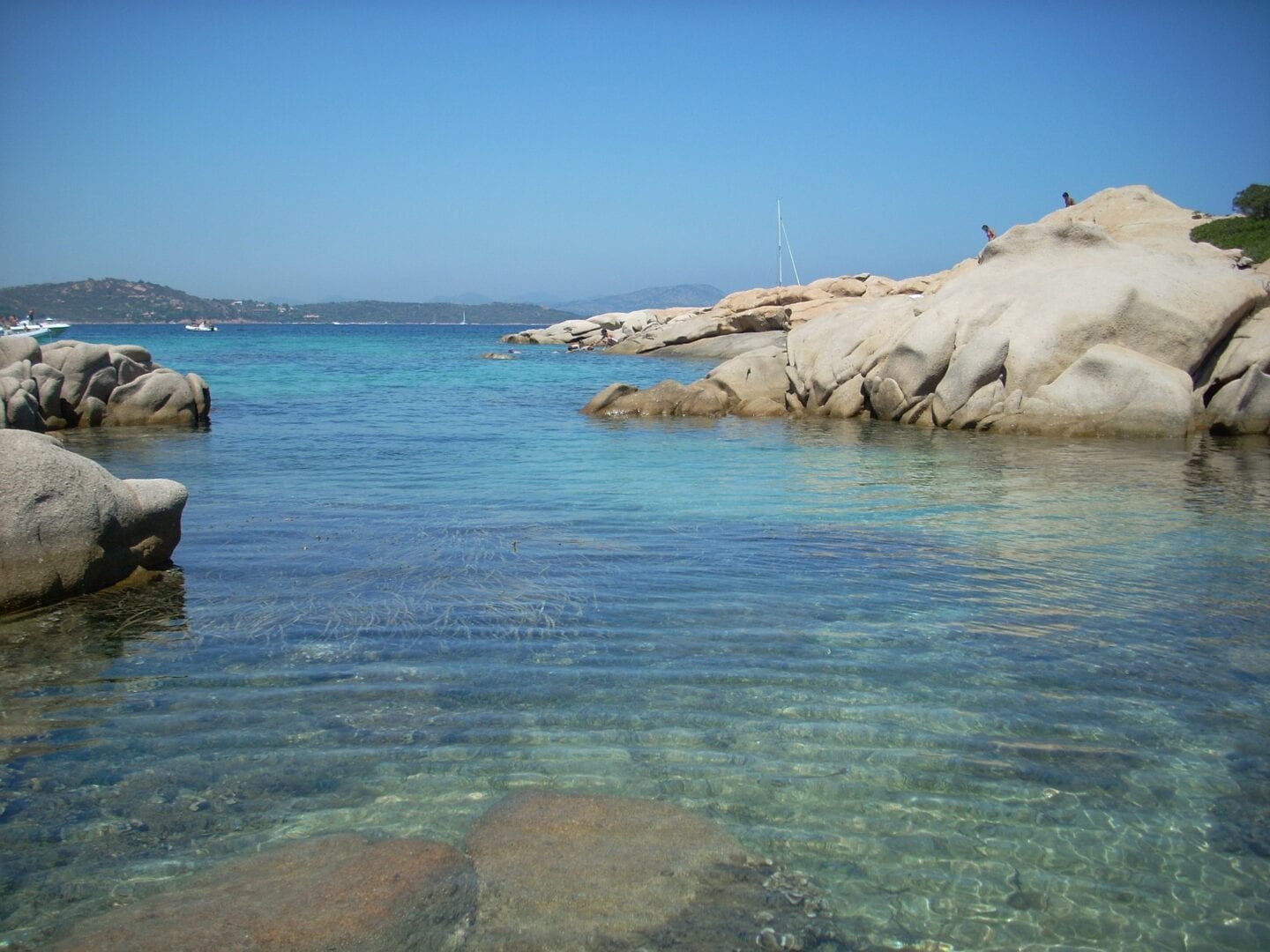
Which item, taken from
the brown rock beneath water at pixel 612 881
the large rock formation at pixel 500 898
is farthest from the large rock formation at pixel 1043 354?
the large rock formation at pixel 500 898

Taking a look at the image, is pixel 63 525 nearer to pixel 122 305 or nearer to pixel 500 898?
pixel 500 898

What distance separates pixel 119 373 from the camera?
23250 millimetres

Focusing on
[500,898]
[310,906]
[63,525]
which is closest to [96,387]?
[63,525]

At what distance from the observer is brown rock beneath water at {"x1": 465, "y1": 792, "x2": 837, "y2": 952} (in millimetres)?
3738

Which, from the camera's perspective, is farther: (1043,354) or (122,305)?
(122,305)

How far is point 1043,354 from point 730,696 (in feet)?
51.9

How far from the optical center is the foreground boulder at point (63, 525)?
7.63 meters

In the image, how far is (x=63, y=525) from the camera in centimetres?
791

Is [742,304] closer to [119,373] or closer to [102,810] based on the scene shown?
[119,373]

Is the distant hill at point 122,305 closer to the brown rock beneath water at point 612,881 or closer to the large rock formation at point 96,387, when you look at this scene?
the large rock formation at point 96,387

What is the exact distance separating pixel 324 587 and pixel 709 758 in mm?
4360

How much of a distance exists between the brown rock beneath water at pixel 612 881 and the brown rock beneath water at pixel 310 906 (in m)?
0.17

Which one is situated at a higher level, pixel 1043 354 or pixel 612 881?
pixel 1043 354

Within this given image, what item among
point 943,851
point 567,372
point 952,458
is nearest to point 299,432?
point 952,458
